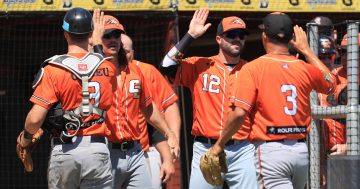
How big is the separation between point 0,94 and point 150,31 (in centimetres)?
229

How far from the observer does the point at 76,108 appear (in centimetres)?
553

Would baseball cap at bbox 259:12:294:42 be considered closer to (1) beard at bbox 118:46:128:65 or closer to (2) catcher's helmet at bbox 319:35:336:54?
(1) beard at bbox 118:46:128:65

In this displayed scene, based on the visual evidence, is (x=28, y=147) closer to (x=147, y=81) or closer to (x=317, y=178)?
(x=147, y=81)

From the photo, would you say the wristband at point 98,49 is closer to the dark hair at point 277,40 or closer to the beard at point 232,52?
the dark hair at point 277,40

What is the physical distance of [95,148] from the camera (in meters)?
5.54

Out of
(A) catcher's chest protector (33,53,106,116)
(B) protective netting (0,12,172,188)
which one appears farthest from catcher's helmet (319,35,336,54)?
(A) catcher's chest protector (33,53,106,116)

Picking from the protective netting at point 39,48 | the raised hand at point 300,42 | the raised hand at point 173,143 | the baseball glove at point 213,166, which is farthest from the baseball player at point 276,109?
the protective netting at point 39,48

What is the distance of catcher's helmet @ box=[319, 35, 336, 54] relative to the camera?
752 centimetres

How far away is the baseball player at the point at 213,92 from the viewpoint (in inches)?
269

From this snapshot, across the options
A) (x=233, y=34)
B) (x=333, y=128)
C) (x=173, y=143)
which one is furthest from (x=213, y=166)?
(x=333, y=128)

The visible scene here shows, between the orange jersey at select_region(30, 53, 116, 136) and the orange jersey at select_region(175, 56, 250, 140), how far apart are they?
1493 mm

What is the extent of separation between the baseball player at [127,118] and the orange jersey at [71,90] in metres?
0.66

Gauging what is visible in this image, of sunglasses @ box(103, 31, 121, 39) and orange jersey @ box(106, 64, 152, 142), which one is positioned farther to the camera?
sunglasses @ box(103, 31, 121, 39)

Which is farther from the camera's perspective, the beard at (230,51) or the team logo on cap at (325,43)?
the team logo on cap at (325,43)
